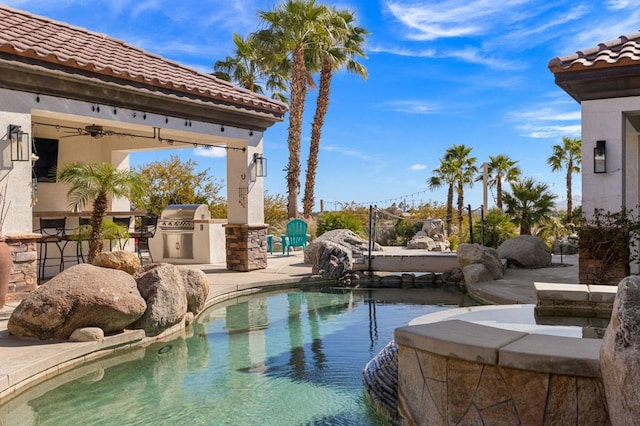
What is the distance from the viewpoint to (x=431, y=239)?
21.0 metres

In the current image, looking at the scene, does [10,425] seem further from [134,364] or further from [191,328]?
[191,328]

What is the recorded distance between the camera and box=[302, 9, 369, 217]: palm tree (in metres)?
23.5

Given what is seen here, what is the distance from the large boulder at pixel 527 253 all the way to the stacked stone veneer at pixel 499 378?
401 inches

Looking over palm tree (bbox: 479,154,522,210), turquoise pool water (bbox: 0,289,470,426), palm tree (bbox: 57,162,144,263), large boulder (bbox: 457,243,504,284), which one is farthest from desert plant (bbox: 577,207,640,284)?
palm tree (bbox: 479,154,522,210)

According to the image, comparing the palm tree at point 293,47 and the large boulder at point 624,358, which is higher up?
the palm tree at point 293,47

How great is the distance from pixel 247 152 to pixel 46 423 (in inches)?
350

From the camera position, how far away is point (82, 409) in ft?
16.2

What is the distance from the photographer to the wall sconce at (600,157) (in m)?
9.21

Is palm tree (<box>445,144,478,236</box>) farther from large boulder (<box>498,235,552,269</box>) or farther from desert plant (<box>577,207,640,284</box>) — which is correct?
desert plant (<box>577,207,640,284</box>)

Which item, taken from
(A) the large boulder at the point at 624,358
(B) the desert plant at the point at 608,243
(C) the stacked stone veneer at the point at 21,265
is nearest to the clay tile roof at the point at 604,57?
(B) the desert plant at the point at 608,243

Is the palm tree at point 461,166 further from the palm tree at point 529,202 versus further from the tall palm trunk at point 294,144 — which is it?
the palm tree at point 529,202

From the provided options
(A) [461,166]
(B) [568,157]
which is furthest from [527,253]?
(B) [568,157]

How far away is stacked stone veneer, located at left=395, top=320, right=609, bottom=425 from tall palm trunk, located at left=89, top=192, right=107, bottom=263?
270 inches

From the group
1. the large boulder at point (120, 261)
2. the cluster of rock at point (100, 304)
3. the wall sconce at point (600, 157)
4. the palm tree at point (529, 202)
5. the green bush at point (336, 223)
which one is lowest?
the cluster of rock at point (100, 304)
